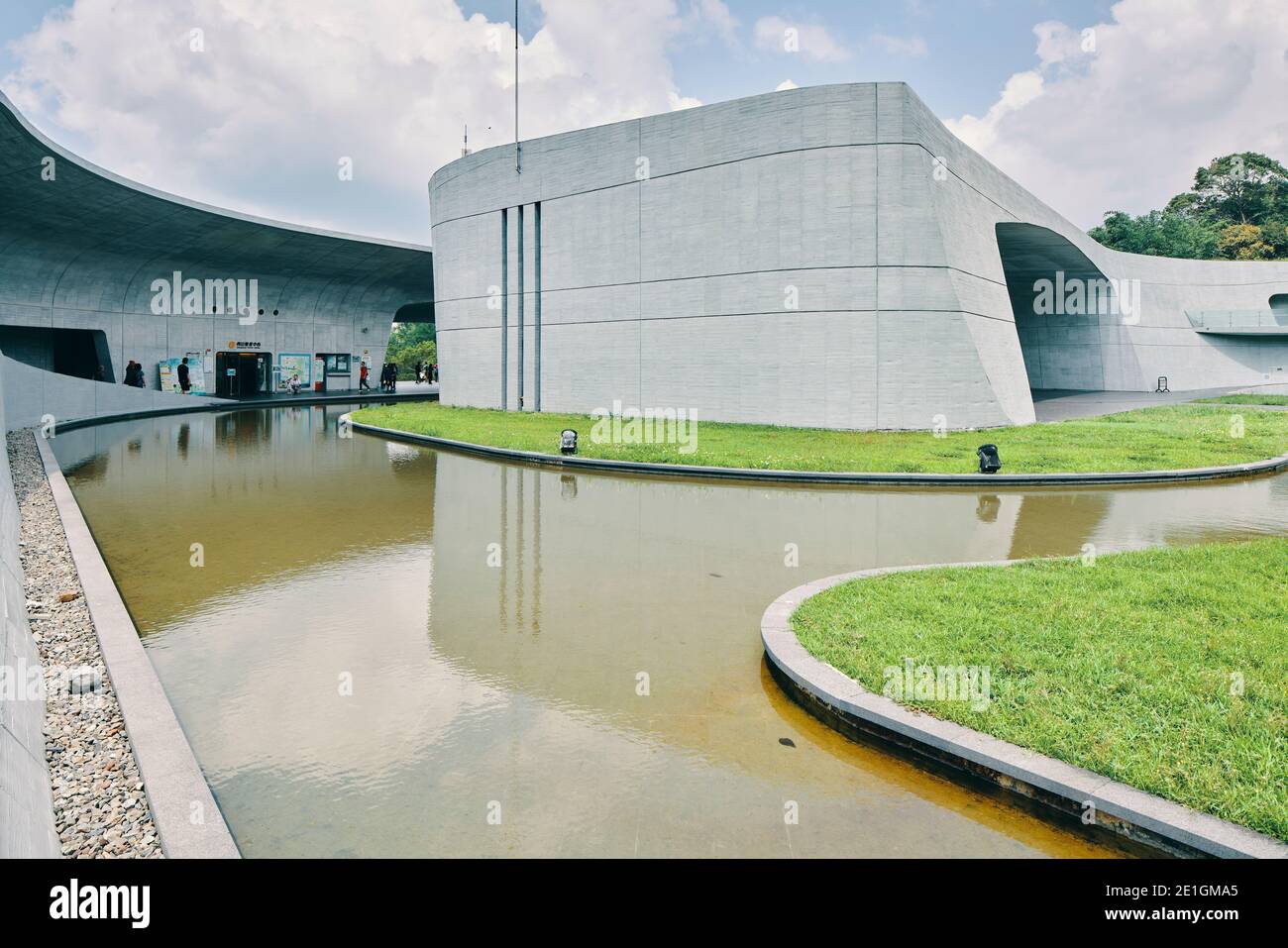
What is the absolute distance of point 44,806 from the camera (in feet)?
13.4

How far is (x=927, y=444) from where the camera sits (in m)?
22.1

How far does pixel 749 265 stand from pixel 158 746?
81.6 ft

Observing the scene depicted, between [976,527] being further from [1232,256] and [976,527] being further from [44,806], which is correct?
[1232,256]

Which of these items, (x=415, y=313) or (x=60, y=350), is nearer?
(x=60, y=350)

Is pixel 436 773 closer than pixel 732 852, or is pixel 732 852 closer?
pixel 732 852

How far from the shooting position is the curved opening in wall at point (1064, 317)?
4519cm

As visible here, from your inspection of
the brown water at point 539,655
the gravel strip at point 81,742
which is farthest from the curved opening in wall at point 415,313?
the gravel strip at point 81,742

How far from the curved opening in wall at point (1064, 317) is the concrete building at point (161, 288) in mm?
36277

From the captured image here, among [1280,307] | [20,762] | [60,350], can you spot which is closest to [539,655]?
[20,762]

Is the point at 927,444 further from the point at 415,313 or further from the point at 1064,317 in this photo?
the point at 415,313

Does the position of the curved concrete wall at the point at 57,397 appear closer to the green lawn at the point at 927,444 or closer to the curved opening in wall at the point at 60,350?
the curved opening in wall at the point at 60,350
